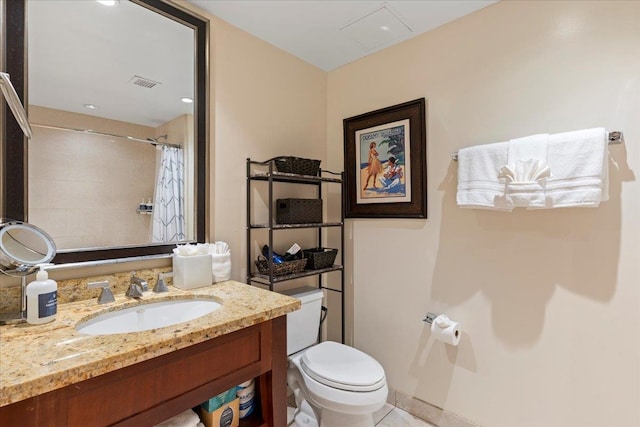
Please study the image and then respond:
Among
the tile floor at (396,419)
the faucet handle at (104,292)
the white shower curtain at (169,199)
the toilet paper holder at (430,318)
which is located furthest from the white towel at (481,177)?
the faucet handle at (104,292)

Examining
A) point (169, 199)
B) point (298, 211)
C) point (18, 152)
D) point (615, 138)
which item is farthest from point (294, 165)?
point (615, 138)

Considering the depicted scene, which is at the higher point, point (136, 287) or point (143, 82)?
point (143, 82)

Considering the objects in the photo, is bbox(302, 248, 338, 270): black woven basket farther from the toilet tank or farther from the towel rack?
the towel rack

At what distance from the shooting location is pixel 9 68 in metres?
1.15

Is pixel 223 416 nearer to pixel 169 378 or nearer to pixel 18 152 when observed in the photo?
pixel 169 378

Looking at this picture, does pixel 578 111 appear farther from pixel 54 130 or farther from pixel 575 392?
pixel 54 130

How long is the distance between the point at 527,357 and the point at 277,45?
7.21 feet

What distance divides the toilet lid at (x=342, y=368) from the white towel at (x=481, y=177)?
37.0 inches

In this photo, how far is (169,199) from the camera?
5.11 ft

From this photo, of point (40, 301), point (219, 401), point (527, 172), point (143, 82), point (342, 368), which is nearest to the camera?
point (40, 301)

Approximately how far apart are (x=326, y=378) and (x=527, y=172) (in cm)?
129

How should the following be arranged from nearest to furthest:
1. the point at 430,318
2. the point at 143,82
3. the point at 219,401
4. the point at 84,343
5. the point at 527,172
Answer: the point at 84,343, the point at 219,401, the point at 527,172, the point at 143,82, the point at 430,318

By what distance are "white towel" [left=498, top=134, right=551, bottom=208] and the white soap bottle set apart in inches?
69.9

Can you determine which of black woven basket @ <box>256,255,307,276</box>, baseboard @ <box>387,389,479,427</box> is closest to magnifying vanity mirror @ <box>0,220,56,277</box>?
black woven basket @ <box>256,255,307,276</box>
